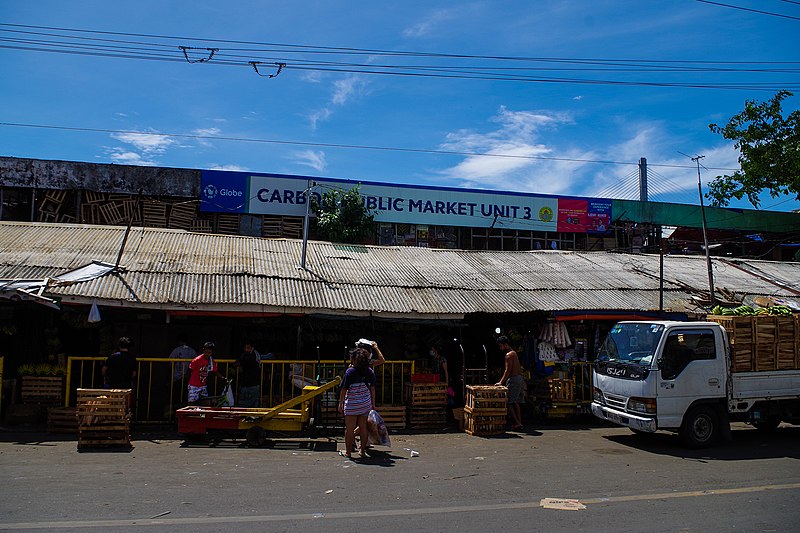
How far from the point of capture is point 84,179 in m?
20.3

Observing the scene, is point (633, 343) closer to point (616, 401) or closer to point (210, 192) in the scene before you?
point (616, 401)

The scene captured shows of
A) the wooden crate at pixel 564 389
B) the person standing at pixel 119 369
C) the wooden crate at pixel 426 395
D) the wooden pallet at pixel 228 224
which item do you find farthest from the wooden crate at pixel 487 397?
the wooden pallet at pixel 228 224

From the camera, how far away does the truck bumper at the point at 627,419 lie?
9.52 m

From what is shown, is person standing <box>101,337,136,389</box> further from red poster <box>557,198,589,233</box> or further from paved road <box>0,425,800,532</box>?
red poster <box>557,198,589,233</box>

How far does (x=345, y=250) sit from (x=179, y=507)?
11158 millimetres

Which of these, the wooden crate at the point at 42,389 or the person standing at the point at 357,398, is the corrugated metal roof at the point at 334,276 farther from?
the person standing at the point at 357,398

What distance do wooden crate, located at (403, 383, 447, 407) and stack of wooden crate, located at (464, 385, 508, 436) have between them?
2.55 ft

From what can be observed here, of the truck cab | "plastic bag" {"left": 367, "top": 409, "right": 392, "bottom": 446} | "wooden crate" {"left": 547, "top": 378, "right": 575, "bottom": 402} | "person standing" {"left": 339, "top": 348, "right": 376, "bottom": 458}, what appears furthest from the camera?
"wooden crate" {"left": 547, "top": 378, "right": 575, "bottom": 402}

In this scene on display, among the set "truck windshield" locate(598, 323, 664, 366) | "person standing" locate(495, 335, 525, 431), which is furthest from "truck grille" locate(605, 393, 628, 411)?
"person standing" locate(495, 335, 525, 431)

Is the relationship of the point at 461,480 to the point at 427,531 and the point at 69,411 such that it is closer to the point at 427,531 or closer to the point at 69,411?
the point at 427,531

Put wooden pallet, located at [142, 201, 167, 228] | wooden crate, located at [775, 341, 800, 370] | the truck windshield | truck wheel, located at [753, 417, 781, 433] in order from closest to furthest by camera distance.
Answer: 1. the truck windshield
2. wooden crate, located at [775, 341, 800, 370]
3. truck wheel, located at [753, 417, 781, 433]
4. wooden pallet, located at [142, 201, 167, 228]

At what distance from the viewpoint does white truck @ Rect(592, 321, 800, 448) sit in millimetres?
9719

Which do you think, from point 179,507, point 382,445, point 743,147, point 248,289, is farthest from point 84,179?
point 743,147

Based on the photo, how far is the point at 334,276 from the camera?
14.0 meters
